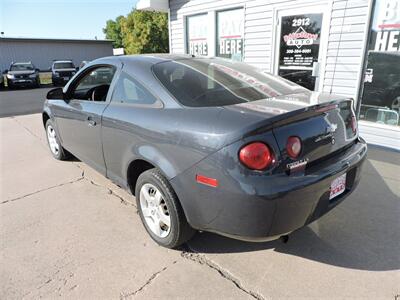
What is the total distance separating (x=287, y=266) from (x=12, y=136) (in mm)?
6389

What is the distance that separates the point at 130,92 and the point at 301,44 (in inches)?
171

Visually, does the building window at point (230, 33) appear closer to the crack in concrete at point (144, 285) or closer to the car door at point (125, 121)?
the car door at point (125, 121)

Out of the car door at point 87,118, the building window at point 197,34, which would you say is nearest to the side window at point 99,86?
the car door at point 87,118

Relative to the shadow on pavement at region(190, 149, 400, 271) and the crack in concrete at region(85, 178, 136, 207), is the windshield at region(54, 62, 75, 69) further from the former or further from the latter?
the shadow on pavement at region(190, 149, 400, 271)

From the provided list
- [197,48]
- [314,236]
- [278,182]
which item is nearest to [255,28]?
[197,48]

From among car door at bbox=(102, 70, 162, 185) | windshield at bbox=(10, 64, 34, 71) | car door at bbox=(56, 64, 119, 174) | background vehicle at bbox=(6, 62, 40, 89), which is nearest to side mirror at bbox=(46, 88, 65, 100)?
car door at bbox=(56, 64, 119, 174)

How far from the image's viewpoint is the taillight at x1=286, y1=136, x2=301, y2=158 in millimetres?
1982

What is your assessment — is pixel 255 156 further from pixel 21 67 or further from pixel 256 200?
pixel 21 67

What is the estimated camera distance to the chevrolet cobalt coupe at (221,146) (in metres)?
1.94

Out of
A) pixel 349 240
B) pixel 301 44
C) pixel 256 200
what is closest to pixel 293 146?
pixel 256 200

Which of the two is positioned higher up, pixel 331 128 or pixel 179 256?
pixel 331 128

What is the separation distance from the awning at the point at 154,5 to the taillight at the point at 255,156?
763 centimetres

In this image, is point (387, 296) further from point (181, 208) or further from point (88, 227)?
point (88, 227)

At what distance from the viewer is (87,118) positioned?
3387mm
